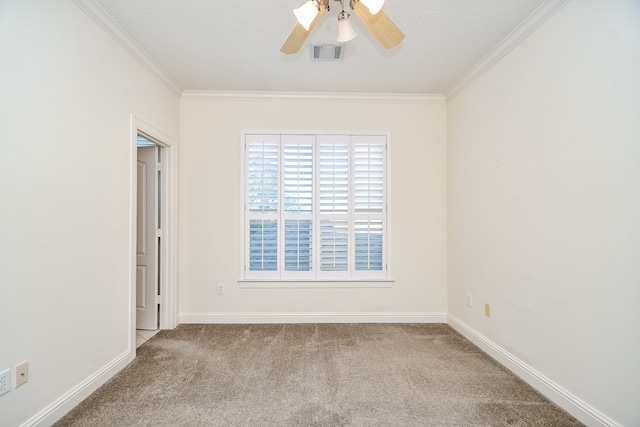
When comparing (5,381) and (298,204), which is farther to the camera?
(298,204)

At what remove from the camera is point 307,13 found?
152 cm

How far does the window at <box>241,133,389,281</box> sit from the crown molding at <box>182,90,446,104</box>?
0.43m

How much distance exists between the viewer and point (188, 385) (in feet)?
7.05

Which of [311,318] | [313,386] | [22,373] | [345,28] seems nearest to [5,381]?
[22,373]

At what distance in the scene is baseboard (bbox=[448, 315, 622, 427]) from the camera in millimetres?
1691

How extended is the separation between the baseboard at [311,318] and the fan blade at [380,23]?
2837mm

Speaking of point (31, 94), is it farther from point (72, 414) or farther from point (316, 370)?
point (316, 370)

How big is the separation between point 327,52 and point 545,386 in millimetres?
3073

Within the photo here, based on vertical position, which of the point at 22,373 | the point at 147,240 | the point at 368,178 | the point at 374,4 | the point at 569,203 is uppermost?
the point at 374,4

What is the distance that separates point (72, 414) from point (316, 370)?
5.33 feet

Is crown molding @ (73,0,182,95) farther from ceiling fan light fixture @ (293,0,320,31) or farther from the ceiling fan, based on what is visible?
ceiling fan light fixture @ (293,0,320,31)

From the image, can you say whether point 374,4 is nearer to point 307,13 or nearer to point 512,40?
point 307,13

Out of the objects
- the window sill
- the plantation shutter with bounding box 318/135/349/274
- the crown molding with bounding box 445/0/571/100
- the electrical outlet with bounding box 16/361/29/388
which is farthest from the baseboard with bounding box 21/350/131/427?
the crown molding with bounding box 445/0/571/100

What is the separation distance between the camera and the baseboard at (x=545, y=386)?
5.55ft
